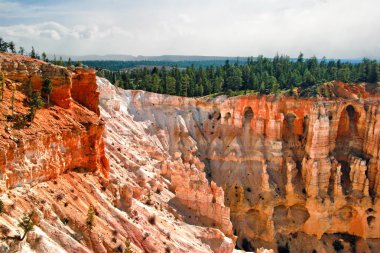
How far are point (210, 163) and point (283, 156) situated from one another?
11.4 m

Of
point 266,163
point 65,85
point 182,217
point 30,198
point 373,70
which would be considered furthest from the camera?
point 373,70

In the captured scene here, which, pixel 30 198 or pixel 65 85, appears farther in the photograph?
pixel 65 85

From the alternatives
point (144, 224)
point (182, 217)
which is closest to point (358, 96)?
point (182, 217)

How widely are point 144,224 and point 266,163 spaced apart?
31.1 m

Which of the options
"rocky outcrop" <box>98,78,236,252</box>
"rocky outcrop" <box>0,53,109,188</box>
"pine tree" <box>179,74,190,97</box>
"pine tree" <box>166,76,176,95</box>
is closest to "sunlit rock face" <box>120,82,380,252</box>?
"rocky outcrop" <box>98,78,236,252</box>

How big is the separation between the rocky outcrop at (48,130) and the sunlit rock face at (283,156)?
81.4 ft

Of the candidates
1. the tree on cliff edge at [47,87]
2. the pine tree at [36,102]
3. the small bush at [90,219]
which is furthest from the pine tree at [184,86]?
the small bush at [90,219]

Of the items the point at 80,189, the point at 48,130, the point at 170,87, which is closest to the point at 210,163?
the point at 170,87

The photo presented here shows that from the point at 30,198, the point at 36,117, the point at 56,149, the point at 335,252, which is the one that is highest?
the point at 36,117

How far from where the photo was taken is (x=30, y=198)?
2484cm

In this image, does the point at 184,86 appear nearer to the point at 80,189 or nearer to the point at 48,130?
the point at 80,189

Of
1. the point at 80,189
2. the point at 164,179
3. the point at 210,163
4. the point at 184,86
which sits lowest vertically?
the point at 210,163

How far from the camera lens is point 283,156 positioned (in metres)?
59.5

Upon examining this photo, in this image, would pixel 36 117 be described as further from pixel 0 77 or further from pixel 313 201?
pixel 313 201
